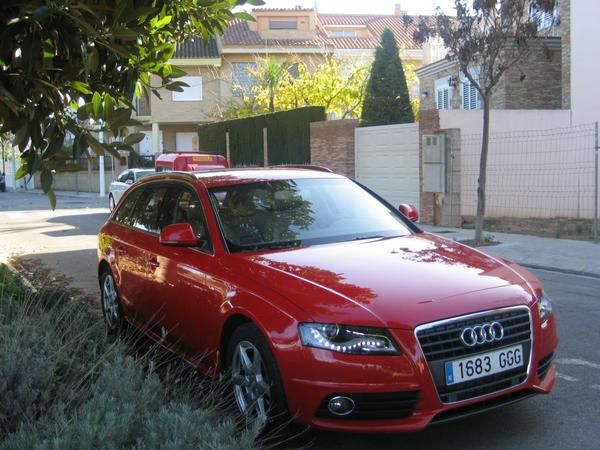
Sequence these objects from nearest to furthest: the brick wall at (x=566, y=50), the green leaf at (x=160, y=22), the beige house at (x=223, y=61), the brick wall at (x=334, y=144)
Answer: the green leaf at (x=160, y=22) → the brick wall at (x=566, y=50) → the brick wall at (x=334, y=144) → the beige house at (x=223, y=61)

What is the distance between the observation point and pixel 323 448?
4.07 m

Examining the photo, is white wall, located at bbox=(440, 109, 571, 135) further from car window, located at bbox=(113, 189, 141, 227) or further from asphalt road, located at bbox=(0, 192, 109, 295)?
car window, located at bbox=(113, 189, 141, 227)

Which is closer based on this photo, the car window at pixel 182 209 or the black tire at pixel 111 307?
the car window at pixel 182 209

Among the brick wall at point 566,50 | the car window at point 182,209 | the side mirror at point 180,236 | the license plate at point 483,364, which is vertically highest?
the brick wall at point 566,50

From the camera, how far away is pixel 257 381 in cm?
399

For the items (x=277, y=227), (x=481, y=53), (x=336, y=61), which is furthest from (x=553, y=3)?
(x=336, y=61)

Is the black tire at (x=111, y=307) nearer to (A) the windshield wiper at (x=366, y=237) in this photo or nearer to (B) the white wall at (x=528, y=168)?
(A) the windshield wiper at (x=366, y=237)

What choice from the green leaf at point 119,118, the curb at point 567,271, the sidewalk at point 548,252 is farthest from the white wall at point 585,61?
the green leaf at point 119,118

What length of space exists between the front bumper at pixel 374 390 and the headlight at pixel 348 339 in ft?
0.11

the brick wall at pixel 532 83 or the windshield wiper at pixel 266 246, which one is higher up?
the brick wall at pixel 532 83

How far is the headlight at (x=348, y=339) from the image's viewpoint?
3607 mm

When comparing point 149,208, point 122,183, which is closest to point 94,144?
point 149,208

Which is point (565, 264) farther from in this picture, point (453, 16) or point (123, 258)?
point (123, 258)

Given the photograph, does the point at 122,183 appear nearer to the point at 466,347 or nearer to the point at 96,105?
the point at 96,105
